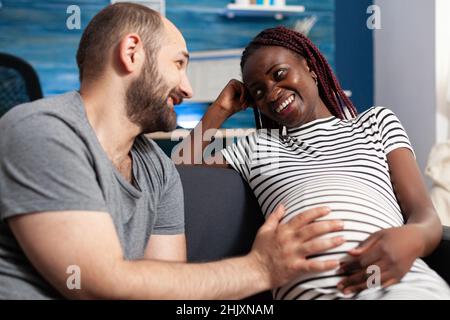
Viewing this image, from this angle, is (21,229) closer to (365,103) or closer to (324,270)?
(324,270)

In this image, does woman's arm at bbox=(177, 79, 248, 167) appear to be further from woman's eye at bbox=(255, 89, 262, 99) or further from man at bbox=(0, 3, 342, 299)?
man at bbox=(0, 3, 342, 299)

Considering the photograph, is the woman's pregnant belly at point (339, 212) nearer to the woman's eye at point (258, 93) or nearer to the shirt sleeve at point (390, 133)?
the shirt sleeve at point (390, 133)

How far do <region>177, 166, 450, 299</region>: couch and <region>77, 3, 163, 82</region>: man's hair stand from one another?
39 cm

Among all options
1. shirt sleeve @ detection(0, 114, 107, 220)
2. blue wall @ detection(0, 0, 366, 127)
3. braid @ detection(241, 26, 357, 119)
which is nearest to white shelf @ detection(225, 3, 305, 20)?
blue wall @ detection(0, 0, 366, 127)

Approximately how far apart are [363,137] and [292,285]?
479 millimetres

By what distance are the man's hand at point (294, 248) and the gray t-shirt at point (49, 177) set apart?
11.3 inches

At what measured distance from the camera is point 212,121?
154 centimetres

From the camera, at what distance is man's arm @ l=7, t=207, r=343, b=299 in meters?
0.86

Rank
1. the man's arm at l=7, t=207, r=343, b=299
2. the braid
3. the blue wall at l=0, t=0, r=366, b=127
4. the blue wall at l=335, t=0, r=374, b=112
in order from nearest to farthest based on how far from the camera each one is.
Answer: the man's arm at l=7, t=207, r=343, b=299, the braid, the blue wall at l=0, t=0, r=366, b=127, the blue wall at l=335, t=0, r=374, b=112

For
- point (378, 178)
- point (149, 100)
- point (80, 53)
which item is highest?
point (80, 53)

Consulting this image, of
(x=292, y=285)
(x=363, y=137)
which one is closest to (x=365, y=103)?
(x=363, y=137)

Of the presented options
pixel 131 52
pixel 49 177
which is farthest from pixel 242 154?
pixel 49 177

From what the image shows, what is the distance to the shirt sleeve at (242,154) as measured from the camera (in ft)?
4.64

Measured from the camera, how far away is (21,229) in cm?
87
